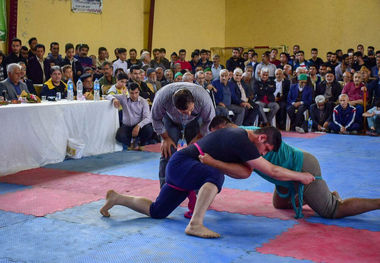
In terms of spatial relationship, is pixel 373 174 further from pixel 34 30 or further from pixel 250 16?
pixel 250 16

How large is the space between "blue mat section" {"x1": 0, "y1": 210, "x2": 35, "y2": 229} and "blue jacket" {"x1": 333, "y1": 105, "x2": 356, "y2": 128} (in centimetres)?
718

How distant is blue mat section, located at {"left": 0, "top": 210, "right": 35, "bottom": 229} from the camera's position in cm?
374

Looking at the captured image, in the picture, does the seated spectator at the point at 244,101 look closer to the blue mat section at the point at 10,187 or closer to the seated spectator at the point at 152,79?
the seated spectator at the point at 152,79

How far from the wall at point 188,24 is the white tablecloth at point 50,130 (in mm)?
7323

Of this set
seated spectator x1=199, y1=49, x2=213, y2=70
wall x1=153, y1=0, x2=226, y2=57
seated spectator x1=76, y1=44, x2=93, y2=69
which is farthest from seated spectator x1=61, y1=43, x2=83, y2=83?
wall x1=153, y1=0, x2=226, y2=57

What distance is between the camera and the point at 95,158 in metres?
6.73

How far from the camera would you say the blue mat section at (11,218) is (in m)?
3.74

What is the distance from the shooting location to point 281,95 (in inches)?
418

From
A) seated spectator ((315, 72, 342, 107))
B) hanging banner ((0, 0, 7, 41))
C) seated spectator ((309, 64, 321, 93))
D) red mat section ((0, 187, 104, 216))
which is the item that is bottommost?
red mat section ((0, 187, 104, 216))

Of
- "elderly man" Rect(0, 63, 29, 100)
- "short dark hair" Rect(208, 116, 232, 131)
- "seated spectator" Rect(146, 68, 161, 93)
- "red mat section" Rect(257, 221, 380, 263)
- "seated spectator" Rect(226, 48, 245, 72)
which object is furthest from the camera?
"seated spectator" Rect(226, 48, 245, 72)

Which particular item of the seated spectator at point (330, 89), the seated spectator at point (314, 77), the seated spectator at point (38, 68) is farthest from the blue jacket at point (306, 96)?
the seated spectator at point (38, 68)

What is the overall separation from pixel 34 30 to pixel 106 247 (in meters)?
8.38

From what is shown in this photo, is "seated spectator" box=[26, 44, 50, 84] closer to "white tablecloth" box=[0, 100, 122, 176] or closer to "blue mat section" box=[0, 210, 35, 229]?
"white tablecloth" box=[0, 100, 122, 176]

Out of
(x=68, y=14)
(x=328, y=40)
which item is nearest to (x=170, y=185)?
(x=68, y=14)
